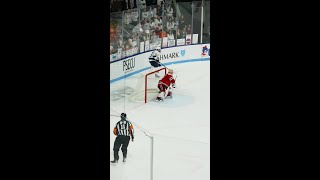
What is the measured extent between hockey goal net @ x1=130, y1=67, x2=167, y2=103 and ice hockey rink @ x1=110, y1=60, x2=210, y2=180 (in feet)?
0.13

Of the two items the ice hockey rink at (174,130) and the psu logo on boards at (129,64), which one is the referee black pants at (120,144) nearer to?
the ice hockey rink at (174,130)

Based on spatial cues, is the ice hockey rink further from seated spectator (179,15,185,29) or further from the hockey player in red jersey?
seated spectator (179,15,185,29)

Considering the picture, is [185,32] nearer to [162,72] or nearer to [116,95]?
[162,72]

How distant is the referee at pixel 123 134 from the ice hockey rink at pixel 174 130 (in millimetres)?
32

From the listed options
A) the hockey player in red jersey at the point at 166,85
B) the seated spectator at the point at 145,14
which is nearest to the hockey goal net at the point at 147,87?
the hockey player in red jersey at the point at 166,85

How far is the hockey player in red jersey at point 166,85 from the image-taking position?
A: 370cm

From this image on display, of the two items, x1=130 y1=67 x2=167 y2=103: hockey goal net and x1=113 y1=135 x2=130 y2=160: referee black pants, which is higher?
x1=130 y1=67 x2=167 y2=103: hockey goal net

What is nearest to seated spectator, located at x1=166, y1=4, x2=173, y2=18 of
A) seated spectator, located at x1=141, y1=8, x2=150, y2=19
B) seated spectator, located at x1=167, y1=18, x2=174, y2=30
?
seated spectator, located at x1=167, y1=18, x2=174, y2=30

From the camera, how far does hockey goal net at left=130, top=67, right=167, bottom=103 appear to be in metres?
3.74

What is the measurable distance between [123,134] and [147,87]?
1.30 ft

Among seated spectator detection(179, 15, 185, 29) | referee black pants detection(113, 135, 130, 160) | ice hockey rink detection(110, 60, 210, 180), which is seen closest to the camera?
ice hockey rink detection(110, 60, 210, 180)

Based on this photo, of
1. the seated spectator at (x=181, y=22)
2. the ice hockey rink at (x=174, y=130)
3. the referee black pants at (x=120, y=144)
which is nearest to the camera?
the ice hockey rink at (x=174, y=130)

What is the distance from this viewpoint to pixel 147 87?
3762 millimetres

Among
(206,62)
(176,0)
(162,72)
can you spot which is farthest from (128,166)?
(176,0)
